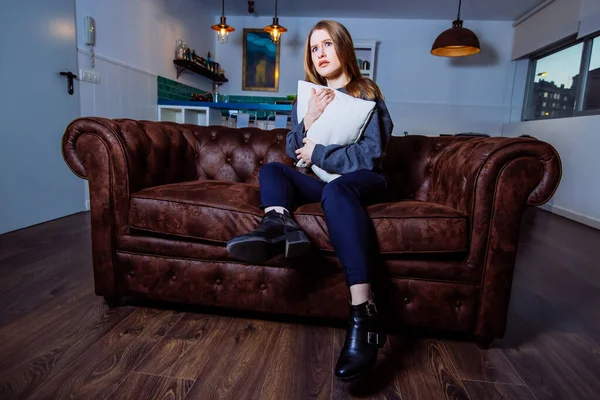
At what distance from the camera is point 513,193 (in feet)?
3.63

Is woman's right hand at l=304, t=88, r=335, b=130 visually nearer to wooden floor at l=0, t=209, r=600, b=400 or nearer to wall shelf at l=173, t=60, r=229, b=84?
wooden floor at l=0, t=209, r=600, b=400

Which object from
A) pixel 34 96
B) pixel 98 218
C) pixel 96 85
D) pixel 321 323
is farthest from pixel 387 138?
pixel 96 85

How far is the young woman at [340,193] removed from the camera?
0.99 metres

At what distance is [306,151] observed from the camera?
133cm

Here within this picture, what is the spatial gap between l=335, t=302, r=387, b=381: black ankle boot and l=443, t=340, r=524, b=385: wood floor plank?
30 cm

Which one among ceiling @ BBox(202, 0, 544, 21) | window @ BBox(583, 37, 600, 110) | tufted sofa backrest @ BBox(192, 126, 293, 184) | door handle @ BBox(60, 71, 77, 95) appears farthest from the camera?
ceiling @ BBox(202, 0, 544, 21)

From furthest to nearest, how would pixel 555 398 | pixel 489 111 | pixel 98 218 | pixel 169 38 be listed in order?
1. pixel 489 111
2. pixel 169 38
3. pixel 98 218
4. pixel 555 398

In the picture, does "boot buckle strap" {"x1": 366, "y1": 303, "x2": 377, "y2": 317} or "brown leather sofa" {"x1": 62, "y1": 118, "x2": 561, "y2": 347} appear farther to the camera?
"brown leather sofa" {"x1": 62, "y1": 118, "x2": 561, "y2": 347}

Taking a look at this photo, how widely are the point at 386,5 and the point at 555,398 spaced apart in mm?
5095

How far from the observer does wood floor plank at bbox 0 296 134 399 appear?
0.93 meters

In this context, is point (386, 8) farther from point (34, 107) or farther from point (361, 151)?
point (361, 151)

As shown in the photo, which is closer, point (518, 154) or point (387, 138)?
point (518, 154)

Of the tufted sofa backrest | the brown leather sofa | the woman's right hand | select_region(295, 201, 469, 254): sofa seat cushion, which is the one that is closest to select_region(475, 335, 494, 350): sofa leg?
the brown leather sofa

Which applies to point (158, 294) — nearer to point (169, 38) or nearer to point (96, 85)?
point (96, 85)
